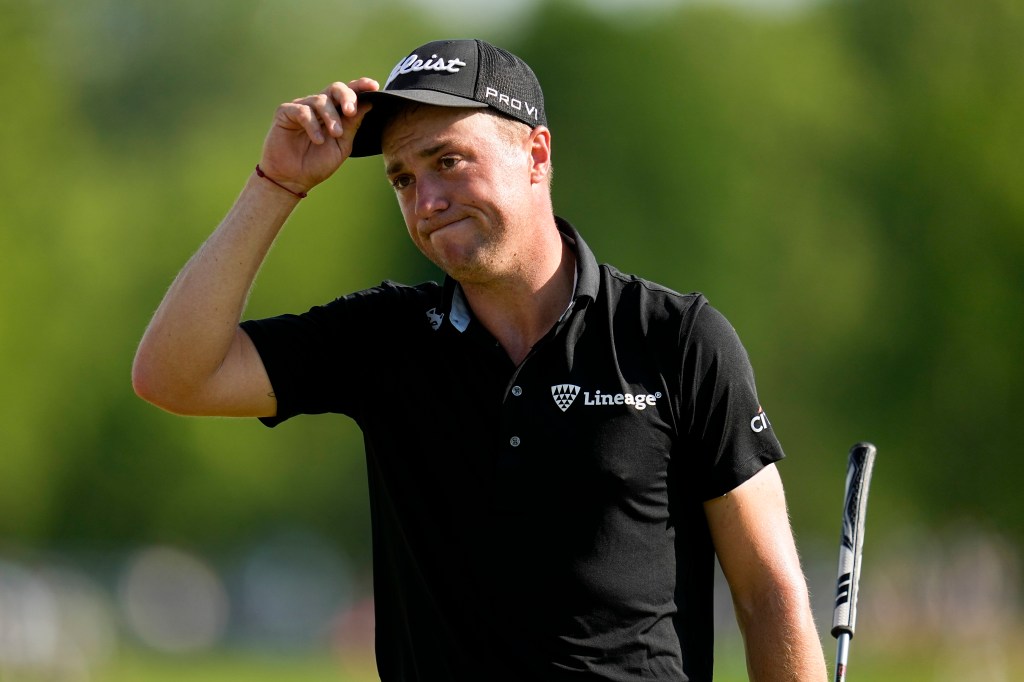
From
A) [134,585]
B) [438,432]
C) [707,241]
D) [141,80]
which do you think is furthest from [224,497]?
[438,432]

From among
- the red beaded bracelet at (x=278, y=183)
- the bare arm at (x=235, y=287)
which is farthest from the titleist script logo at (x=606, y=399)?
the red beaded bracelet at (x=278, y=183)

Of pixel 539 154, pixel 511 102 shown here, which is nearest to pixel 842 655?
pixel 539 154

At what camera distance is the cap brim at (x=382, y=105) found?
501 centimetres

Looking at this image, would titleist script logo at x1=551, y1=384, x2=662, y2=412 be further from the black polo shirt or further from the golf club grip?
the golf club grip

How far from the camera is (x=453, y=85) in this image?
508 centimetres

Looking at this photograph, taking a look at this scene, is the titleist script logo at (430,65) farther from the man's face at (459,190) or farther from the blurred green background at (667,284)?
the blurred green background at (667,284)

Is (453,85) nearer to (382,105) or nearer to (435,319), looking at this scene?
(382,105)

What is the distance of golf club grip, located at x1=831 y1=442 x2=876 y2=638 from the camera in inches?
219

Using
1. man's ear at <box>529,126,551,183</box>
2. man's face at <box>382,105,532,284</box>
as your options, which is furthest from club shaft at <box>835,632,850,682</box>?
man's ear at <box>529,126,551,183</box>

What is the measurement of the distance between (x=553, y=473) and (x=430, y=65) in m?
1.28

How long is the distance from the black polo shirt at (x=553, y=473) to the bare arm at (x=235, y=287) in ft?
0.40

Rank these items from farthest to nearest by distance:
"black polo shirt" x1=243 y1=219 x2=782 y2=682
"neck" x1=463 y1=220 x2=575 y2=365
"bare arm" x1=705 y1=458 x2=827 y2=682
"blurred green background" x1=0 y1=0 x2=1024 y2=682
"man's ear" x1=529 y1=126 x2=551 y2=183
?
"blurred green background" x1=0 y1=0 x2=1024 y2=682 → "man's ear" x1=529 y1=126 x2=551 y2=183 → "neck" x1=463 y1=220 x2=575 y2=365 → "bare arm" x1=705 y1=458 x2=827 y2=682 → "black polo shirt" x1=243 y1=219 x2=782 y2=682

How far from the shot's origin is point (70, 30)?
177 feet

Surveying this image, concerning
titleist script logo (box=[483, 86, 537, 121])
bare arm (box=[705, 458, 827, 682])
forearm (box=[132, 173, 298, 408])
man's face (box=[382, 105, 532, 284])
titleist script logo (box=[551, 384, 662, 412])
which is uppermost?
titleist script logo (box=[483, 86, 537, 121])
